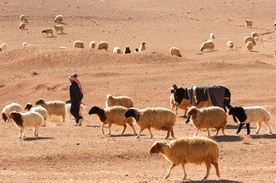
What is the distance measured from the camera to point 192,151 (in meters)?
15.5

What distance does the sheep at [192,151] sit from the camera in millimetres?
15438

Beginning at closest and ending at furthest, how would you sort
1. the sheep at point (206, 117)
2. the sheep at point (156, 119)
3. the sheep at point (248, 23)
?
the sheep at point (156, 119)
the sheep at point (206, 117)
the sheep at point (248, 23)

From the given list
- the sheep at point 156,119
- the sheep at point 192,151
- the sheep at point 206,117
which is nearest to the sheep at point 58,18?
the sheep at point 156,119

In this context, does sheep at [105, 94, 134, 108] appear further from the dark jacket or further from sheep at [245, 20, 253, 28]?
sheep at [245, 20, 253, 28]

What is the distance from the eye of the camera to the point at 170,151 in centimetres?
1562

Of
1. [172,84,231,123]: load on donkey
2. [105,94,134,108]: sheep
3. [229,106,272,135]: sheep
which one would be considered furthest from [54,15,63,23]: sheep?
[229,106,272,135]: sheep

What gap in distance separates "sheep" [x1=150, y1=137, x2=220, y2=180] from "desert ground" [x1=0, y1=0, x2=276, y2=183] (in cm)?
50

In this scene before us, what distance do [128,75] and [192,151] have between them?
20.4m

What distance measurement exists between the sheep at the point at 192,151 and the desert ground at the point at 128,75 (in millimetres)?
498

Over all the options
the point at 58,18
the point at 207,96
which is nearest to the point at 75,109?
the point at 207,96

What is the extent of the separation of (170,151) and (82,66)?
76.6 ft

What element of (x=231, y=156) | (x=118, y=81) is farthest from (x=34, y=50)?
(x=231, y=156)

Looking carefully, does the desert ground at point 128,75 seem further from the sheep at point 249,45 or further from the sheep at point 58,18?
the sheep at point 58,18

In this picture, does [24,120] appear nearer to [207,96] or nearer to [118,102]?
[118,102]
